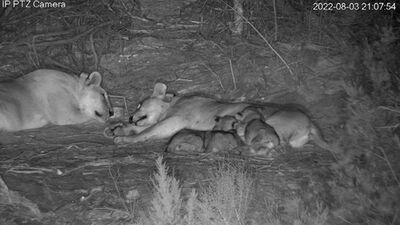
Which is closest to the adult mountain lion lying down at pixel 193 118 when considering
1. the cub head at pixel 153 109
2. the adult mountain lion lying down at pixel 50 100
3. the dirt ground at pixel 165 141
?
the cub head at pixel 153 109

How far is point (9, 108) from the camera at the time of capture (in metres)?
7.59

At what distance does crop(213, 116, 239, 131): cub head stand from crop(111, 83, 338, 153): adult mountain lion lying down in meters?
0.26

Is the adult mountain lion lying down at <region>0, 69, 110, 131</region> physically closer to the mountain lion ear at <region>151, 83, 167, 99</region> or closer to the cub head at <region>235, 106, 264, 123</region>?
the mountain lion ear at <region>151, 83, 167, 99</region>

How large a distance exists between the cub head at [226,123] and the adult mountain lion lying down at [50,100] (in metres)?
2.18

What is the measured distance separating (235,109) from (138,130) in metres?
1.60

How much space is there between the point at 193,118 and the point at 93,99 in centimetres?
189

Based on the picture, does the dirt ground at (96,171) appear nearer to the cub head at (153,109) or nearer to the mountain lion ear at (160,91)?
the cub head at (153,109)

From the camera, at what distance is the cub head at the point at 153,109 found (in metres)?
8.49

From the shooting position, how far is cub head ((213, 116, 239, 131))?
24.2 feet

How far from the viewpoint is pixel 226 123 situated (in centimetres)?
743

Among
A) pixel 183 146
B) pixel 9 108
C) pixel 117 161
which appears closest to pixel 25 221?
pixel 117 161

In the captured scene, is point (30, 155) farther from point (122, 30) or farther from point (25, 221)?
point (122, 30)

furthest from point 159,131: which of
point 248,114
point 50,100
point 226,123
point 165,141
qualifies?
point 50,100

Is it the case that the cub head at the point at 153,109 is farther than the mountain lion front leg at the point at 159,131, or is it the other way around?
the cub head at the point at 153,109
